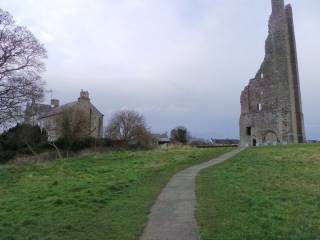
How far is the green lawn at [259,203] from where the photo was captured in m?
8.65

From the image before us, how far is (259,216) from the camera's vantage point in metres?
9.95

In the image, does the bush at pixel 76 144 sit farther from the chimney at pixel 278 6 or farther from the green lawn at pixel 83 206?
the chimney at pixel 278 6

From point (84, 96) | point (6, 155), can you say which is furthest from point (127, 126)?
point (6, 155)

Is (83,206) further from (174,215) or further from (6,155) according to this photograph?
(6,155)

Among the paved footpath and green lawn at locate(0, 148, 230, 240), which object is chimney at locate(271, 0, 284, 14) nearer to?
green lawn at locate(0, 148, 230, 240)

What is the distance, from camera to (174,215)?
10398 mm

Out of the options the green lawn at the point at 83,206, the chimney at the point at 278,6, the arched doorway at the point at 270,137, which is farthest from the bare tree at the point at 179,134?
the green lawn at the point at 83,206

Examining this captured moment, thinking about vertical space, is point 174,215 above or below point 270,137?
below

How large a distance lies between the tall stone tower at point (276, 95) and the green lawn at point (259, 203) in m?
36.4

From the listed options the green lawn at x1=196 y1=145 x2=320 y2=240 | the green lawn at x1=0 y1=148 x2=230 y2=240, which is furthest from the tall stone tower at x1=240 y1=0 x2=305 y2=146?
the green lawn at x1=0 y1=148 x2=230 y2=240

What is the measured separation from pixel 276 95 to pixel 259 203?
46.6m

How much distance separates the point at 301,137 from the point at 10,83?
42929 mm

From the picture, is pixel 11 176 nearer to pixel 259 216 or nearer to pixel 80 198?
pixel 80 198

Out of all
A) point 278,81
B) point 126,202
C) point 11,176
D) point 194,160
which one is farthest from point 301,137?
point 126,202
